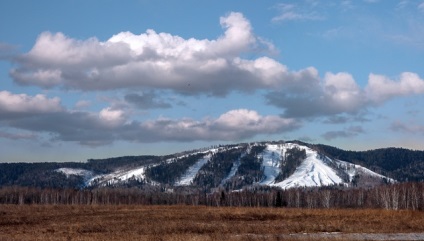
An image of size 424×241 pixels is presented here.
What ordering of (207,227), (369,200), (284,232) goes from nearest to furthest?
(284,232) → (207,227) → (369,200)

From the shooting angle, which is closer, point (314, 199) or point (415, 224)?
point (415, 224)

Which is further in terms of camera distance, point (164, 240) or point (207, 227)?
point (207, 227)

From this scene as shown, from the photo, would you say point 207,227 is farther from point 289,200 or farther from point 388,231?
point 289,200

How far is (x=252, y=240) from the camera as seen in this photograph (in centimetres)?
3466

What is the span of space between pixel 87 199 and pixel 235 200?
53.1 metres

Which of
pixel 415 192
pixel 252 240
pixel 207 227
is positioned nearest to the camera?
pixel 252 240

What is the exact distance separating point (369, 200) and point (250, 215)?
106 metres

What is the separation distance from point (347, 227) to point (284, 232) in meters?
7.30

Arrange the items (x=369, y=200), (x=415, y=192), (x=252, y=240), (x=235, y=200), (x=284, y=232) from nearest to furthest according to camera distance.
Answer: (x=252, y=240) → (x=284, y=232) → (x=415, y=192) → (x=369, y=200) → (x=235, y=200)

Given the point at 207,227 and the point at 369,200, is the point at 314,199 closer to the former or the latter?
the point at 369,200

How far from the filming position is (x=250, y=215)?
227 ft

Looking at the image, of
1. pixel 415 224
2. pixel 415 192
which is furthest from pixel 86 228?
pixel 415 192

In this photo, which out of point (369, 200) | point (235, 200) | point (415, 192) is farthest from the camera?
point (235, 200)

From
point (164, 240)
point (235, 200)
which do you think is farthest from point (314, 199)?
point (164, 240)
